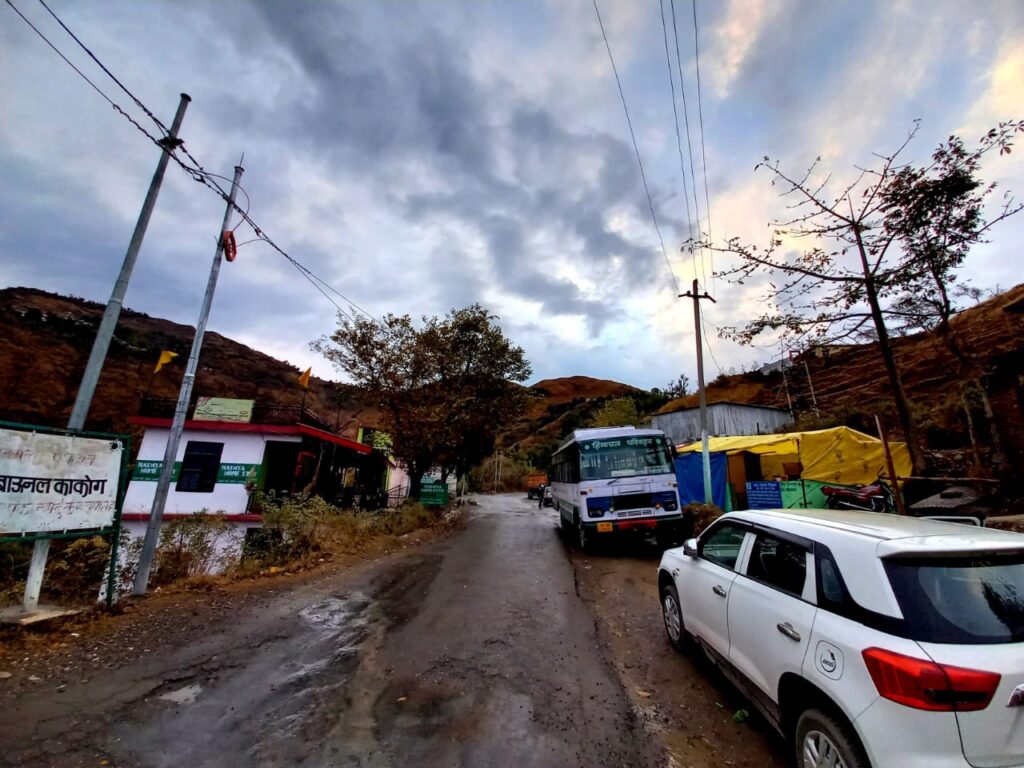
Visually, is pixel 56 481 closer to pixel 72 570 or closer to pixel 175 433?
pixel 175 433

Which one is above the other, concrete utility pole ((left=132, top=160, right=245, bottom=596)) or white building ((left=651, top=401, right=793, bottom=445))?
white building ((left=651, top=401, right=793, bottom=445))

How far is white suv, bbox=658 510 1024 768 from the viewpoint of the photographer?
192cm

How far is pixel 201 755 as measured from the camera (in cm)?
294

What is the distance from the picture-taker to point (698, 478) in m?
15.8

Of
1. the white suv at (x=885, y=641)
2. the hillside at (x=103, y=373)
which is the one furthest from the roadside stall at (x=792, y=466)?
the hillside at (x=103, y=373)

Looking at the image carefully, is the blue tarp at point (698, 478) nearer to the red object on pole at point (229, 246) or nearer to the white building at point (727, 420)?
the white building at point (727, 420)

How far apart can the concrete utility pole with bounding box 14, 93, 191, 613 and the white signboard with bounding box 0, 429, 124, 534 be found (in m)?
0.31

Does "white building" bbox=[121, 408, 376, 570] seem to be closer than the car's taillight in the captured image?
No

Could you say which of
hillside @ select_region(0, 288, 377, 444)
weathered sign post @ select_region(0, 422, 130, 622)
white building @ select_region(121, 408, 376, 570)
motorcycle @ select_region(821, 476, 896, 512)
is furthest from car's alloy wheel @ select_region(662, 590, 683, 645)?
hillside @ select_region(0, 288, 377, 444)

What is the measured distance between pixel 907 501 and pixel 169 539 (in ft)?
54.3

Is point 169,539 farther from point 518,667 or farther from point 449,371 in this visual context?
point 449,371

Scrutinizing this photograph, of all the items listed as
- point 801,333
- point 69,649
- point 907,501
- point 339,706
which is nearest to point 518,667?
point 339,706

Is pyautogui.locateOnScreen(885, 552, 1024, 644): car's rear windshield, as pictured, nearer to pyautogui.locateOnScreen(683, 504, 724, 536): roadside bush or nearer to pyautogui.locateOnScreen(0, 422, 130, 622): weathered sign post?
pyautogui.locateOnScreen(0, 422, 130, 622): weathered sign post

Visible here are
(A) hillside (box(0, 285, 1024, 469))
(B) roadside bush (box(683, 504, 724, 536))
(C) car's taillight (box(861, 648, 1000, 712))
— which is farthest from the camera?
(A) hillside (box(0, 285, 1024, 469))
